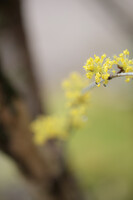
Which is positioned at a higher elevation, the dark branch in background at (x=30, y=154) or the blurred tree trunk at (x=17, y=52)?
the blurred tree trunk at (x=17, y=52)

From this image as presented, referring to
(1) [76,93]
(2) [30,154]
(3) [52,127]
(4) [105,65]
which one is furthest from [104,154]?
(4) [105,65]

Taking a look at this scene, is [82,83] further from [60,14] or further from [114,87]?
[60,14]

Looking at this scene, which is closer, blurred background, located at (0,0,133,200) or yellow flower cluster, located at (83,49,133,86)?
yellow flower cluster, located at (83,49,133,86)

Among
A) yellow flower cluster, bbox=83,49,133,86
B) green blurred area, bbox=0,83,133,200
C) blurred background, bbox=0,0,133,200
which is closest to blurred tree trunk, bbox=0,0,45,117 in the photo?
blurred background, bbox=0,0,133,200

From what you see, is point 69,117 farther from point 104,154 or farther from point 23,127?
point 104,154

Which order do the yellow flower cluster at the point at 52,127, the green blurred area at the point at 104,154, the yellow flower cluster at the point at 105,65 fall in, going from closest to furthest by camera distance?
the yellow flower cluster at the point at 105,65
the yellow flower cluster at the point at 52,127
the green blurred area at the point at 104,154

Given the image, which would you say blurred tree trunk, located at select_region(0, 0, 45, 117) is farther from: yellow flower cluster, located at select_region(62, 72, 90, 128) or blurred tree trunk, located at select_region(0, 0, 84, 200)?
yellow flower cluster, located at select_region(62, 72, 90, 128)

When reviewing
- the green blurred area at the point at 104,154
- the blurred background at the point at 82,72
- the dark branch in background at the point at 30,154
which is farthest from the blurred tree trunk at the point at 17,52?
the green blurred area at the point at 104,154

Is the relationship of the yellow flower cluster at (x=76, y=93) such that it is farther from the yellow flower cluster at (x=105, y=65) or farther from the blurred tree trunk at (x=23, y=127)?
the blurred tree trunk at (x=23, y=127)

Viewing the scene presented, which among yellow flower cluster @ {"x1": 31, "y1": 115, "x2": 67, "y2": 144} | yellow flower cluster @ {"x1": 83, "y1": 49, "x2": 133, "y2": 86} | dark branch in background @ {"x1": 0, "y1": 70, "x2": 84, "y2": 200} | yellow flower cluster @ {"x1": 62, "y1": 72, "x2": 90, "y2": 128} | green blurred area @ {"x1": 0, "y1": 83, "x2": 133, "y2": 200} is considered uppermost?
green blurred area @ {"x1": 0, "y1": 83, "x2": 133, "y2": 200}
